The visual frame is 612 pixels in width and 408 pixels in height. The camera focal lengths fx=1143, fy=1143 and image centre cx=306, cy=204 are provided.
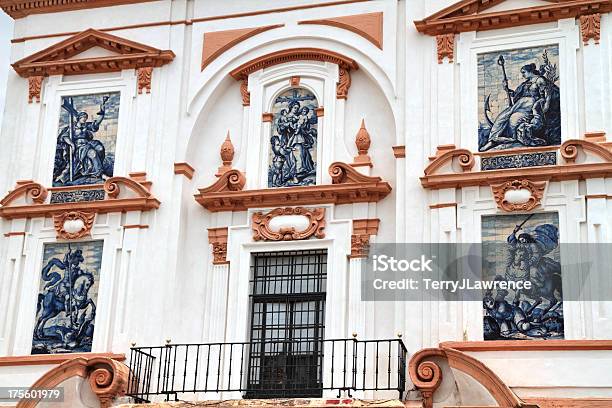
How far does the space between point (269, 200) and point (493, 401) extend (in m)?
5.39

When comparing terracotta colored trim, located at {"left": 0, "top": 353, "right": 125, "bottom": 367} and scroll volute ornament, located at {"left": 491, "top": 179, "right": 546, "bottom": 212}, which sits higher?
scroll volute ornament, located at {"left": 491, "top": 179, "right": 546, "bottom": 212}

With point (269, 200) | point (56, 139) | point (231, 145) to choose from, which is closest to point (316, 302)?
point (269, 200)

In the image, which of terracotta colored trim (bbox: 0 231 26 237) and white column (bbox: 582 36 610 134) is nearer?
white column (bbox: 582 36 610 134)

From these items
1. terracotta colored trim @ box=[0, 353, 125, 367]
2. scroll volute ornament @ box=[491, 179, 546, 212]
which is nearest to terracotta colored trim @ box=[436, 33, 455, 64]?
scroll volute ornament @ box=[491, 179, 546, 212]

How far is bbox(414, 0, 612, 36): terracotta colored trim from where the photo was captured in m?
18.8

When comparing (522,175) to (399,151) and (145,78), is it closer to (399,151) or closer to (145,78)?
(399,151)

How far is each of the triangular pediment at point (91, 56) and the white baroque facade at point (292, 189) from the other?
1.6 inches

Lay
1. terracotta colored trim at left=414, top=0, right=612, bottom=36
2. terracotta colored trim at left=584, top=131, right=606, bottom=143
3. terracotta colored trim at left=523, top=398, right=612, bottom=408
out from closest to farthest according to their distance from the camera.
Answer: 1. terracotta colored trim at left=523, top=398, right=612, bottom=408
2. terracotta colored trim at left=584, top=131, right=606, bottom=143
3. terracotta colored trim at left=414, top=0, right=612, bottom=36

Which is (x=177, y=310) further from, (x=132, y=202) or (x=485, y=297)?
(x=485, y=297)

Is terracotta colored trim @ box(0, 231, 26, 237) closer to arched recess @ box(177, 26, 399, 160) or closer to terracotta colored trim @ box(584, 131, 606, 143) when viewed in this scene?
arched recess @ box(177, 26, 399, 160)

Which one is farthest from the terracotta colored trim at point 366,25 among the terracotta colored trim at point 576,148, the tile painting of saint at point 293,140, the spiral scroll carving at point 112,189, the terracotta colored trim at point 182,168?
the spiral scroll carving at point 112,189

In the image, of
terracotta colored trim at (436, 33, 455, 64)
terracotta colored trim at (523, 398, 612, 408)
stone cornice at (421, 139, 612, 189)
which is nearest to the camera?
terracotta colored trim at (523, 398, 612, 408)

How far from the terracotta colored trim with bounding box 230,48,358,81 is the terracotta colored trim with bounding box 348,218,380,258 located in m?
2.90

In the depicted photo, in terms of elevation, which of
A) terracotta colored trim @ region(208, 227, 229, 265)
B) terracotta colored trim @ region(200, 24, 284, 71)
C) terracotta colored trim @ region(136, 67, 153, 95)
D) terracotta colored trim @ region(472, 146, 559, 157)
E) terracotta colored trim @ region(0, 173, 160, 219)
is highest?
terracotta colored trim @ region(200, 24, 284, 71)
